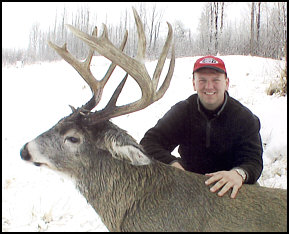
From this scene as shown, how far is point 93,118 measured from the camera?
2344 millimetres

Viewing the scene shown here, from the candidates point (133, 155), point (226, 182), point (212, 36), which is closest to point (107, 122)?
point (133, 155)

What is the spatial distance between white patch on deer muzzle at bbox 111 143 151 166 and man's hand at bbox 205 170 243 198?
1.88 feet

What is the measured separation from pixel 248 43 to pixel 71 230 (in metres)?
11.4

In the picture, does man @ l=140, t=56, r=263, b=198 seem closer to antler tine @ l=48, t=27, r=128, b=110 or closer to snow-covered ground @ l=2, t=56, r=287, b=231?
antler tine @ l=48, t=27, r=128, b=110

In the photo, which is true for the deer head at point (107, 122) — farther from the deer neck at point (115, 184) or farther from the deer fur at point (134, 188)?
the deer neck at point (115, 184)

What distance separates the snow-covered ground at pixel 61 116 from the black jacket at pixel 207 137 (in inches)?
51.4

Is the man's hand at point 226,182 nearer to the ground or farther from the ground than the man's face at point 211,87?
nearer to the ground

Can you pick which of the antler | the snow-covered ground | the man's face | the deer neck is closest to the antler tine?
the antler

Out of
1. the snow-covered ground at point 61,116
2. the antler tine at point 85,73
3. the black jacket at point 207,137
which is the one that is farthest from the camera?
the snow-covered ground at point 61,116

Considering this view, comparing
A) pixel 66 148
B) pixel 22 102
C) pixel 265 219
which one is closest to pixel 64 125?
pixel 66 148

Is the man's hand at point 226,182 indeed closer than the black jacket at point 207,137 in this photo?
Yes

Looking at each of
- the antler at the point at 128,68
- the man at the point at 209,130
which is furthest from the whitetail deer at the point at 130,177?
the man at the point at 209,130

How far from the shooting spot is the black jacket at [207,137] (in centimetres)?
289

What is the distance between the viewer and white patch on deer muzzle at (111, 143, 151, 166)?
83.2 inches
